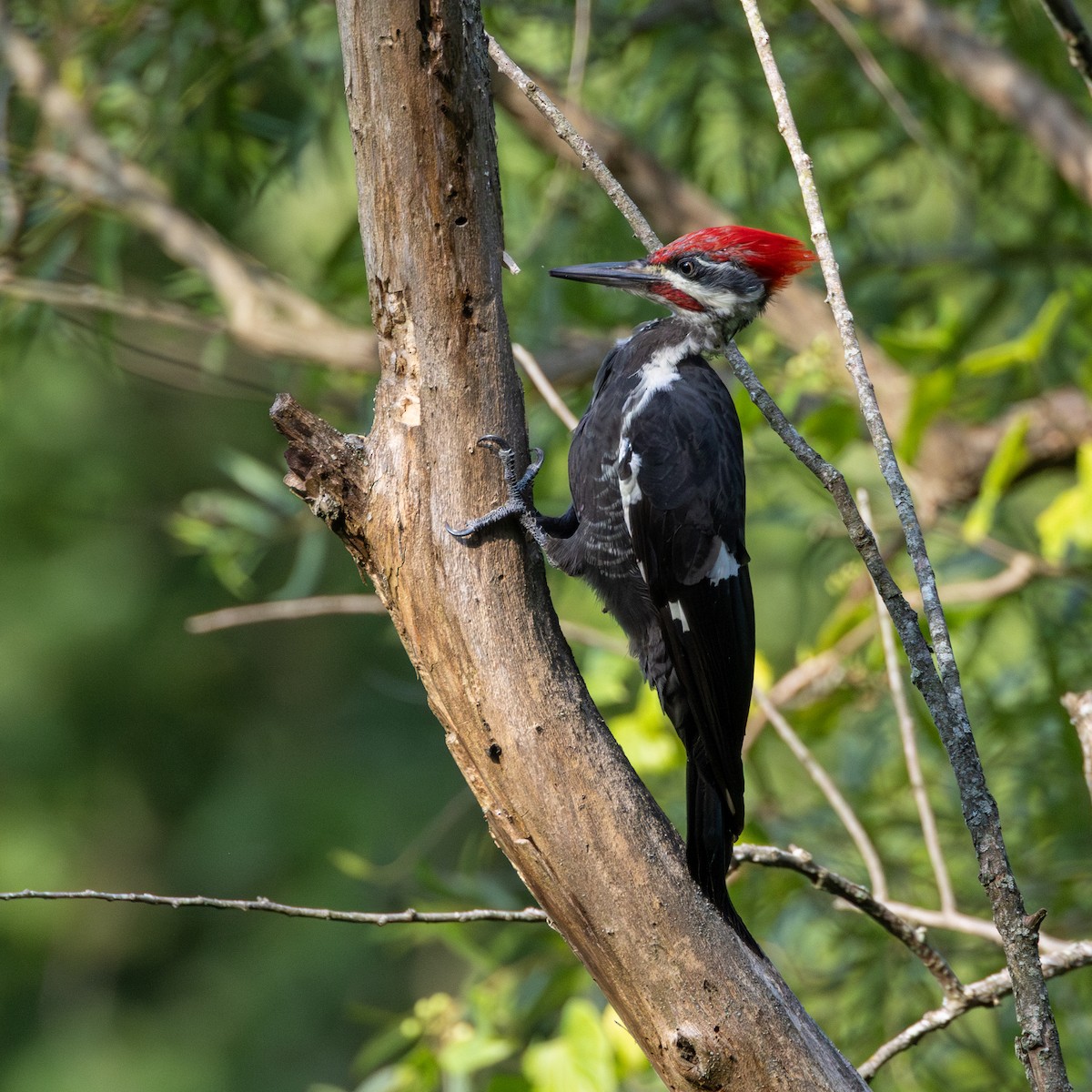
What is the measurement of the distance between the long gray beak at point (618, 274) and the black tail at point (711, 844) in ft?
2.82

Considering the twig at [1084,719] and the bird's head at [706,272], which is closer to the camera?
the twig at [1084,719]

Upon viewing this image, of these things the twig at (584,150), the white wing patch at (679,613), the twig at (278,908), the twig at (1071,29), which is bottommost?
the twig at (278,908)

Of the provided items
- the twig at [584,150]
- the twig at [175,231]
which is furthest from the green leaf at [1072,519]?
the twig at [175,231]

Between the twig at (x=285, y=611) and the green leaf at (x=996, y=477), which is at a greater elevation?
the green leaf at (x=996, y=477)

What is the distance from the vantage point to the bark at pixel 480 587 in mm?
1388

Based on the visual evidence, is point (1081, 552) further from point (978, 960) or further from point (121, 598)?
point (121, 598)

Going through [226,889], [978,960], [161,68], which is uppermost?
[161,68]

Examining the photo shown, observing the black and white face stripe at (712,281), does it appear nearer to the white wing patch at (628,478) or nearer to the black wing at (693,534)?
the black wing at (693,534)

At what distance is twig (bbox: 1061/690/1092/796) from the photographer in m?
1.64

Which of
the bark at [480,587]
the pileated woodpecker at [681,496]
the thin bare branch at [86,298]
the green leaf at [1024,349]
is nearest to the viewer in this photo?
the bark at [480,587]

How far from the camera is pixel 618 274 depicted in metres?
2.24

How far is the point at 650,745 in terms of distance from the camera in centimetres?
253

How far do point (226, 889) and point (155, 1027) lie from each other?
0.97 meters

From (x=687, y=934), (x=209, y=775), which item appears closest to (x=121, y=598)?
(x=209, y=775)
